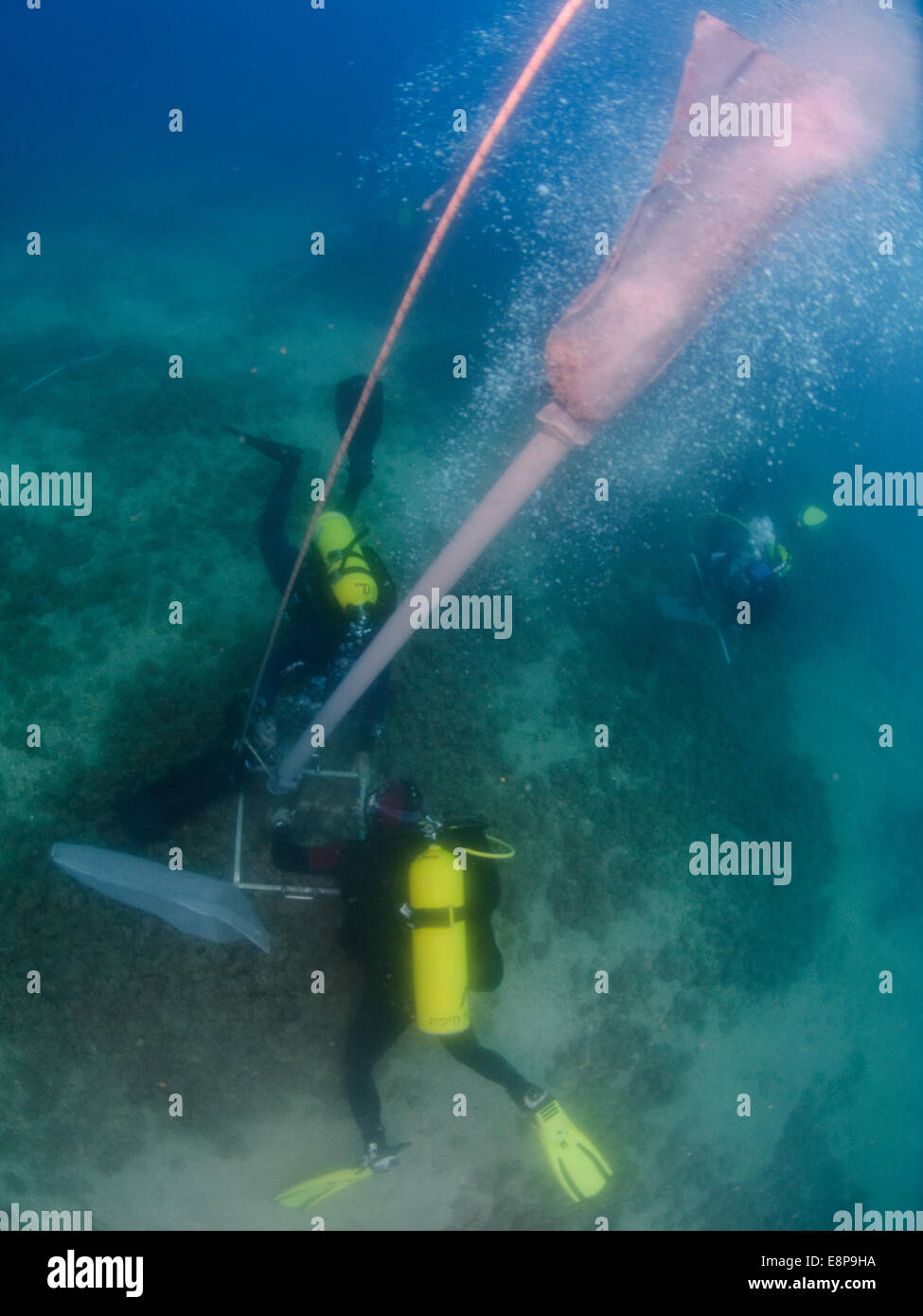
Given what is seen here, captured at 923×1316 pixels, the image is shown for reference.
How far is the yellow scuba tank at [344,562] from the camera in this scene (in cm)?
512

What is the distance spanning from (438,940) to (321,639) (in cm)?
260

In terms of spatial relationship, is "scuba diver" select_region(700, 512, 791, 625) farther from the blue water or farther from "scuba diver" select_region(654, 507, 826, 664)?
the blue water

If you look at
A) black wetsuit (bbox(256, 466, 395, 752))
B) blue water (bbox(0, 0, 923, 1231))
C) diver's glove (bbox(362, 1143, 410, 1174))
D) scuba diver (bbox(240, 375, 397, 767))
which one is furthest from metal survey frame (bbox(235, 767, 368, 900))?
diver's glove (bbox(362, 1143, 410, 1174))

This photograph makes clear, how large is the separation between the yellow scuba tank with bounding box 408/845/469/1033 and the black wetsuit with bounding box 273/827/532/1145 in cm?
13

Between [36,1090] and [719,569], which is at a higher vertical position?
[719,569]

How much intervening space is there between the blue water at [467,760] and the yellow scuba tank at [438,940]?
1377 mm

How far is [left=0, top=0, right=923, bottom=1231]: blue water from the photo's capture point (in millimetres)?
5352

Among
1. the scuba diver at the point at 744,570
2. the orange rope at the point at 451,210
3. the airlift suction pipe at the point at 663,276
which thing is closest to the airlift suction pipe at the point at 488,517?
the airlift suction pipe at the point at 663,276

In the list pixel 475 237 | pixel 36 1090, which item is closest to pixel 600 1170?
pixel 36 1090

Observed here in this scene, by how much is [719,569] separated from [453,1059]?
6.24 metres

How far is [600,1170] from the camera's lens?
532cm

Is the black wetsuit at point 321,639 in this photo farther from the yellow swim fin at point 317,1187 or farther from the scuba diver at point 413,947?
the yellow swim fin at point 317,1187

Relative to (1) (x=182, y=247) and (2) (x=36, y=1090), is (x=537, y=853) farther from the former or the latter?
(1) (x=182, y=247)
